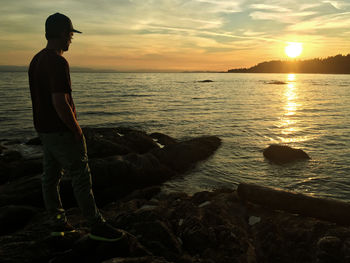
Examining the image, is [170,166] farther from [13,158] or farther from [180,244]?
[13,158]

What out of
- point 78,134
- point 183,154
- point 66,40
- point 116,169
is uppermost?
point 66,40

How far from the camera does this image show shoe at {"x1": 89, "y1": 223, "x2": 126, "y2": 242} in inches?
133

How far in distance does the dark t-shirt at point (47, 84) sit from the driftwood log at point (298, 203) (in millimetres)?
4482

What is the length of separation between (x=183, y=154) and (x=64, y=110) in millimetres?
7710

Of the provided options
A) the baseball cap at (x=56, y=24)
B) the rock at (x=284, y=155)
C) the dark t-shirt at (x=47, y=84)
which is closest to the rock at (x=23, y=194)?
the dark t-shirt at (x=47, y=84)

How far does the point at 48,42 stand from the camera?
3.22 metres

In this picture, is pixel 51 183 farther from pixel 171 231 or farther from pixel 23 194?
pixel 23 194

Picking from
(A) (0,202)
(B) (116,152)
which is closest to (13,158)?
(B) (116,152)

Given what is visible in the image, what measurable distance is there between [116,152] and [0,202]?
4857 mm

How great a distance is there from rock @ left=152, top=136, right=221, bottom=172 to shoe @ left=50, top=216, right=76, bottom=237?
20.2 ft

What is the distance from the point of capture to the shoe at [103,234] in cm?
337

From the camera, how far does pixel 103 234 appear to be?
11.1ft

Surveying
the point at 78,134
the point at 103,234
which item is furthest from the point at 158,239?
the point at 78,134

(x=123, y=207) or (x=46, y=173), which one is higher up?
(x=46, y=173)
